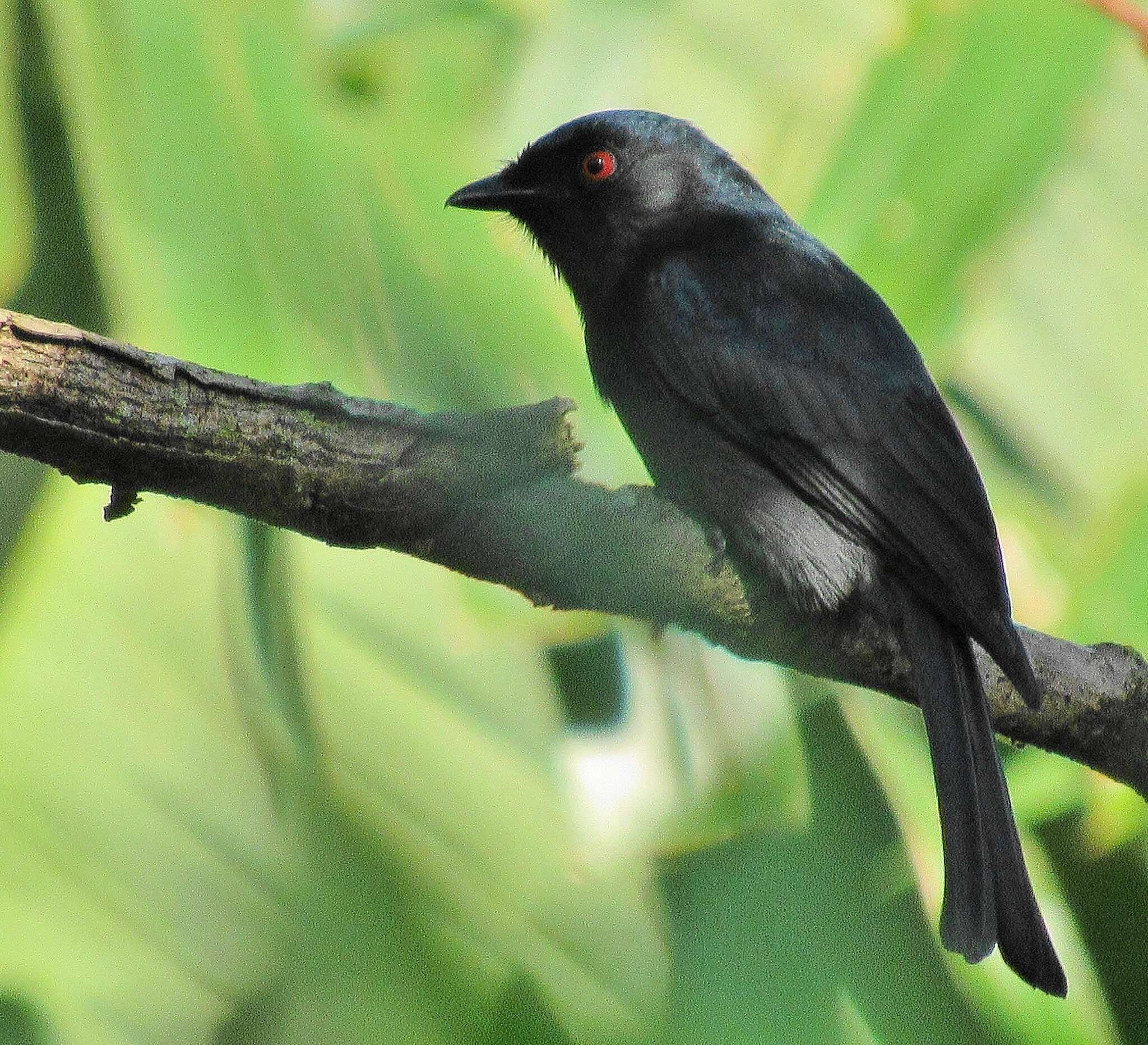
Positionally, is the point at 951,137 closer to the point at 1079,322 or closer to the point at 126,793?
the point at 1079,322

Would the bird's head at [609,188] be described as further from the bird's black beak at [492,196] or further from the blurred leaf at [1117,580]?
the blurred leaf at [1117,580]

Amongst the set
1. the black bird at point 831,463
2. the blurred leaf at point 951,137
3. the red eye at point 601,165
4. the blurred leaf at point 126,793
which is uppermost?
the blurred leaf at point 951,137

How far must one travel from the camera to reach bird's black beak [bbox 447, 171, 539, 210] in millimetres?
3549

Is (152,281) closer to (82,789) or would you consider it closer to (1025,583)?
(82,789)

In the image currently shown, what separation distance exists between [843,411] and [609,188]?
40.5 inches

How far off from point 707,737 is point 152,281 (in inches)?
72.2

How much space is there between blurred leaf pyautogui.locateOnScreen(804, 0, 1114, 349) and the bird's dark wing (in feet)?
2.90

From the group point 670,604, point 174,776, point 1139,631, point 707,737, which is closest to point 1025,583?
point 1139,631

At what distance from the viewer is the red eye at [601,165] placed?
351 cm

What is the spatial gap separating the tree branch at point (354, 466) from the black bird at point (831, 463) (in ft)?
1.12

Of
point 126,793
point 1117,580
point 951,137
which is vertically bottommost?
point 126,793

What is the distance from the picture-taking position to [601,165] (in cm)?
352

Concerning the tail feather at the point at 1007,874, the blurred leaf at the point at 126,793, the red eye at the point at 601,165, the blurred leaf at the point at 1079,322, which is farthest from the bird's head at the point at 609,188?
the tail feather at the point at 1007,874

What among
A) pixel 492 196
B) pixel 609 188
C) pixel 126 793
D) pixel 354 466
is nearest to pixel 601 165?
pixel 609 188
